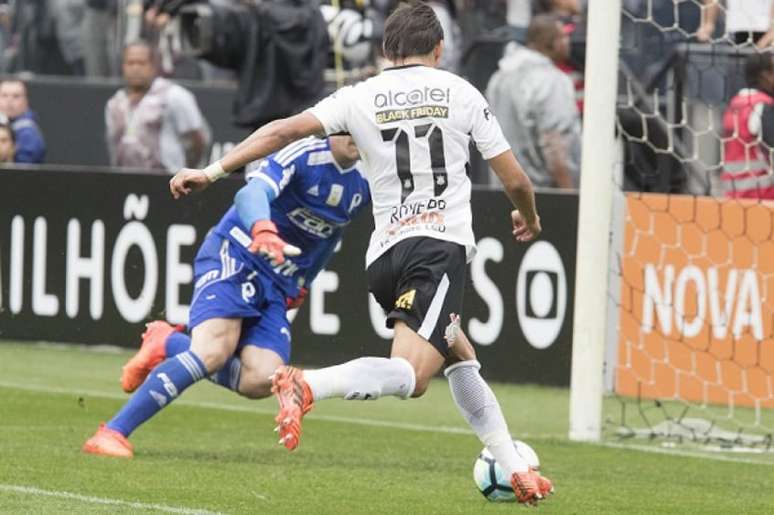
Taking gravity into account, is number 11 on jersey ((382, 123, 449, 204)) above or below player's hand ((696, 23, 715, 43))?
below

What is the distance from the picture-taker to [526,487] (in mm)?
7562

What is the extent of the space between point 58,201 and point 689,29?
4577 mm

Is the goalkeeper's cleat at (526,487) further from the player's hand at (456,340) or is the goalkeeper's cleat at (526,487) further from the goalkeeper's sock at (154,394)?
the goalkeeper's sock at (154,394)

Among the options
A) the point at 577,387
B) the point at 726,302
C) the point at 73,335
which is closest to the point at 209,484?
the point at 577,387

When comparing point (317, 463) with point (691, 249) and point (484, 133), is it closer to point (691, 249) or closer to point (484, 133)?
point (484, 133)

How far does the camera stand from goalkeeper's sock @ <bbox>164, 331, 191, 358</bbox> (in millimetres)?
9266

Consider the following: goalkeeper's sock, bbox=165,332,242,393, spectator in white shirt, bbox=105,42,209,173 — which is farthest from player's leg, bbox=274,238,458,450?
spectator in white shirt, bbox=105,42,209,173

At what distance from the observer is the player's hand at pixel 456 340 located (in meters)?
7.41

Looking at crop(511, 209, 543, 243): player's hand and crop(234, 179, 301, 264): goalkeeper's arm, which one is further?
crop(511, 209, 543, 243): player's hand

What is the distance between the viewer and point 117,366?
42.8ft

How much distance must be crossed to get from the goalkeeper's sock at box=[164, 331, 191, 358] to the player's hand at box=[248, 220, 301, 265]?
2033mm

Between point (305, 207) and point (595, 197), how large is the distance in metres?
1.72

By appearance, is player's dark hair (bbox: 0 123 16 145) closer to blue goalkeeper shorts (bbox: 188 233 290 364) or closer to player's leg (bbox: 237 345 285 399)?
blue goalkeeper shorts (bbox: 188 233 290 364)

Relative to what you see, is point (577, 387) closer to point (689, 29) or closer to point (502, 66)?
point (689, 29)
